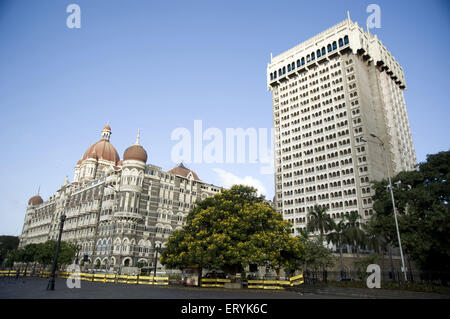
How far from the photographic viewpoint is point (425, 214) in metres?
33.2

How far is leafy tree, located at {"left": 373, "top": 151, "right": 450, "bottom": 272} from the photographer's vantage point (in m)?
30.8

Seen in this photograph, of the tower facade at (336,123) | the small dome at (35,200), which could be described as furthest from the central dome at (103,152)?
the tower facade at (336,123)

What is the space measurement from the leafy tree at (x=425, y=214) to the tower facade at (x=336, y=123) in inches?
1336

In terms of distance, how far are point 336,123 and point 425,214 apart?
4849 centimetres

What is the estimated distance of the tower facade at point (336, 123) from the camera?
73688 mm

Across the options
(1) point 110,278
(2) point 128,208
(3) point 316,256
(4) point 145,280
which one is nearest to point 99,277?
(1) point 110,278

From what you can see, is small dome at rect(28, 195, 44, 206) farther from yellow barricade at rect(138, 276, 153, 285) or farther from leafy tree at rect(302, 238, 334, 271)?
leafy tree at rect(302, 238, 334, 271)

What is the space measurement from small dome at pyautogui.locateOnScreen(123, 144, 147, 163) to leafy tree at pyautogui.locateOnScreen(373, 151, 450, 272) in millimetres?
51770

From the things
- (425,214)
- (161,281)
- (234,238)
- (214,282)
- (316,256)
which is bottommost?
(161,281)

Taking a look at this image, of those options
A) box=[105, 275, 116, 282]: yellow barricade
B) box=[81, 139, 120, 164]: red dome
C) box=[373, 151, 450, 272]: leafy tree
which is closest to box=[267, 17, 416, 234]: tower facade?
box=[373, 151, 450, 272]: leafy tree

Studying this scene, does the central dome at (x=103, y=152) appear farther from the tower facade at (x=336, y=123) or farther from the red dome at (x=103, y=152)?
the tower facade at (x=336, y=123)

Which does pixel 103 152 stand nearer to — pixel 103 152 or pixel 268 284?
pixel 103 152

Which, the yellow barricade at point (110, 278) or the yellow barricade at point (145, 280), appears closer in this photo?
the yellow barricade at point (145, 280)
